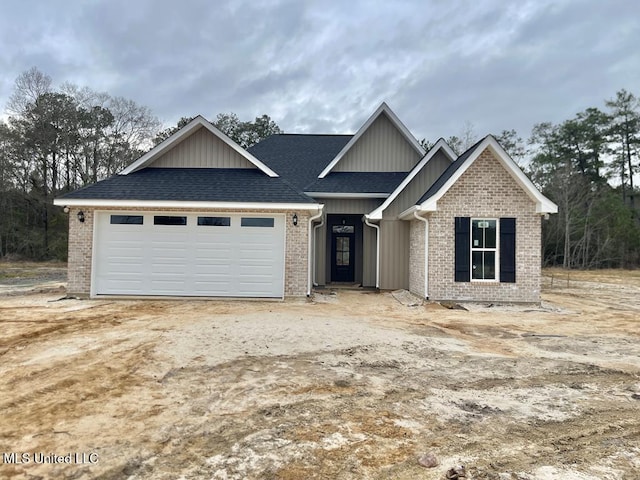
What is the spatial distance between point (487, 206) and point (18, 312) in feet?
38.3

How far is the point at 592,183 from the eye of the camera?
107ft

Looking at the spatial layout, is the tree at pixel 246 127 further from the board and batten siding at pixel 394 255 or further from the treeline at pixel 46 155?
the board and batten siding at pixel 394 255

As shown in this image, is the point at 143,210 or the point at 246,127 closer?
the point at 143,210

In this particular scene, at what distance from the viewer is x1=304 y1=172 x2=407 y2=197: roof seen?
1372 centimetres

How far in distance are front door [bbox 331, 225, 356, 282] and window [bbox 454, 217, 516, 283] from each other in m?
5.13

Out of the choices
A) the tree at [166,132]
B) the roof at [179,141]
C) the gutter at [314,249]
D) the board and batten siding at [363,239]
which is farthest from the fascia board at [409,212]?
the tree at [166,132]

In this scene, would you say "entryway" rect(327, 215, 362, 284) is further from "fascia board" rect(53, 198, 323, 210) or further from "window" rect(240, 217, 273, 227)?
"fascia board" rect(53, 198, 323, 210)

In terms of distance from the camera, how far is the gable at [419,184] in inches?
511

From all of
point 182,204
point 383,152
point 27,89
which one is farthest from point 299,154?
point 27,89

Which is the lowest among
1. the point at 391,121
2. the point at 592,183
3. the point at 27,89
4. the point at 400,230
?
the point at 400,230

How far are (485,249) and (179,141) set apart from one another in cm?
959

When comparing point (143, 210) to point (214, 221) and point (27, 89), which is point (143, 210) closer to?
point (214, 221)

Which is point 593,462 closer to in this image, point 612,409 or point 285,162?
point 612,409

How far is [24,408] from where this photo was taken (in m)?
3.67
